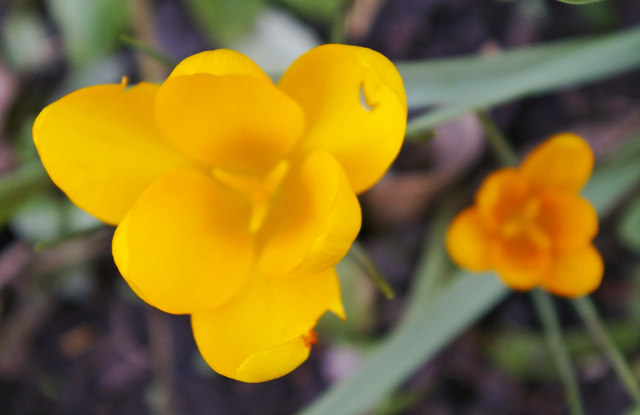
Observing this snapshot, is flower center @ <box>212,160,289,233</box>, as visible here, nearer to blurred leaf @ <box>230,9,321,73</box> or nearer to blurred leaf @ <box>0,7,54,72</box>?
blurred leaf @ <box>230,9,321,73</box>

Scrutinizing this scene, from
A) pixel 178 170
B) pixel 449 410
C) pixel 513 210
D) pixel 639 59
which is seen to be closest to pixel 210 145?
pixel 178 170

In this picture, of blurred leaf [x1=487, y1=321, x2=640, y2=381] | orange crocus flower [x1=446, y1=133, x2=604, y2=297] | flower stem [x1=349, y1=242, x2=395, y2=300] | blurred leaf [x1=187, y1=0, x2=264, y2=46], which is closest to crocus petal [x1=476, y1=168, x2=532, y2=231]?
orange crocus flower [x1=446, y1=133, x2=604, y2=297]

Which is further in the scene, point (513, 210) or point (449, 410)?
point (449, 410)

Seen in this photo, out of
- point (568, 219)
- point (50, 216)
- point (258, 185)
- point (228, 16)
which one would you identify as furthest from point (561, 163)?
point (50, 216)

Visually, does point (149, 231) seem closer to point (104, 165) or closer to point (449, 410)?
point (104, 165)

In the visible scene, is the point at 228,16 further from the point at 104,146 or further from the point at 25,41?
the point at 104,146
